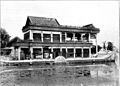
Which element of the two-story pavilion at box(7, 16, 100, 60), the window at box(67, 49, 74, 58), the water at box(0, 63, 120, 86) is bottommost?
the water at box(0, 63, 120, 86)

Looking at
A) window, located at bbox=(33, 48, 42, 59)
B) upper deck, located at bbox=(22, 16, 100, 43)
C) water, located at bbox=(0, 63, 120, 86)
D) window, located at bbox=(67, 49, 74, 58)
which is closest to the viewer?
water, located at bbox=(0, 63, 120, 86)

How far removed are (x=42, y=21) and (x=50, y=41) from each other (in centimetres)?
402

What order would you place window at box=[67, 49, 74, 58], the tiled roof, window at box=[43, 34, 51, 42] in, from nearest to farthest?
the tiled roof → window at box=[43, 34, 51, 42] → window at box=[67, 49, 74, 58]

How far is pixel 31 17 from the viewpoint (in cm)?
3497

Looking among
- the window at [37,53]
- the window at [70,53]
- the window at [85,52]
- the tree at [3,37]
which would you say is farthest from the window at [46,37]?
the tree at [3,37]

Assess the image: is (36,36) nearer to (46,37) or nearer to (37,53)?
(46,37)

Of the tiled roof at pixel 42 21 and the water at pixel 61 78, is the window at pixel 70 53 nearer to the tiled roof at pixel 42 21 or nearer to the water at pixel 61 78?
the tiled roof at pixel 42 21

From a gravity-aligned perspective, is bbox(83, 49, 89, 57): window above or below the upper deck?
below

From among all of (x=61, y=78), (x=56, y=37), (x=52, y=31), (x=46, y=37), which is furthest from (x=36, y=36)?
(x=61, y=78)

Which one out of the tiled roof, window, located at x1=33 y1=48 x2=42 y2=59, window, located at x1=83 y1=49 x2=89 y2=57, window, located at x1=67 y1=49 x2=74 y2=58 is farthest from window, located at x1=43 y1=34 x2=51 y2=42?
window, located at x1=83 y1=49 x2=89 y2=57

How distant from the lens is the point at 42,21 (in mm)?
34875

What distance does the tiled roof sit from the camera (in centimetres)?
3324

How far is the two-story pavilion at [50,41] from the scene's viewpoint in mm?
31031

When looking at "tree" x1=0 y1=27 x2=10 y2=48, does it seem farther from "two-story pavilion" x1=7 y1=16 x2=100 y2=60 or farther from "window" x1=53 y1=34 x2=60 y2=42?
"window" x1=53 y1=34 x2=60 y2=42
